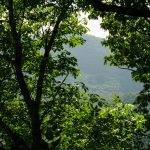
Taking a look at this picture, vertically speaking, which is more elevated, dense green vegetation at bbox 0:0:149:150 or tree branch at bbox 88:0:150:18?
dense green vegetation at bbox 0:0:149:150

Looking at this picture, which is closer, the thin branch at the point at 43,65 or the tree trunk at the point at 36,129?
the tree trunk at the point at 36,129

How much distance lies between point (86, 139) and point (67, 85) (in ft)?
12.6

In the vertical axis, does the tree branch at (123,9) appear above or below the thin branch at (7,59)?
below

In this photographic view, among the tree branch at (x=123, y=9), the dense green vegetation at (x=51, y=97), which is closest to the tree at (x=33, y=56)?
the dense green vegetation at (x=51, y=97)

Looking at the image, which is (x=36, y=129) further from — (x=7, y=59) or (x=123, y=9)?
(x=123, y=9)

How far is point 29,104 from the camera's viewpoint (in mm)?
18422

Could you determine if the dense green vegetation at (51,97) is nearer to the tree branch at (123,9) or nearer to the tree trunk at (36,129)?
the tree trunk at (36,129)

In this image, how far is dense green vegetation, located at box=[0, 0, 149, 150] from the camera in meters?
17.8

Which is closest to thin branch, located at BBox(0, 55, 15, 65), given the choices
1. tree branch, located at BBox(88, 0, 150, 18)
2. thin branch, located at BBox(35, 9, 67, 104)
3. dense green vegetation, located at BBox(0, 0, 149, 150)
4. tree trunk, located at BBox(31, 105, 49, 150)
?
dense green vegetation, located at BBox(0, 0, 149, 150)

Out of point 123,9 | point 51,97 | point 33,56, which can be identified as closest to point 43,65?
point 33,56

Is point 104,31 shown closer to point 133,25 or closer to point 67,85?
point 133,25

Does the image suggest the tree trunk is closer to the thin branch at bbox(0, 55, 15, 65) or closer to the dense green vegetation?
the dense green vegetation

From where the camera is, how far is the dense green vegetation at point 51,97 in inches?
701

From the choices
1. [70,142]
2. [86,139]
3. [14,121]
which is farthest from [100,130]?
[14,121]
